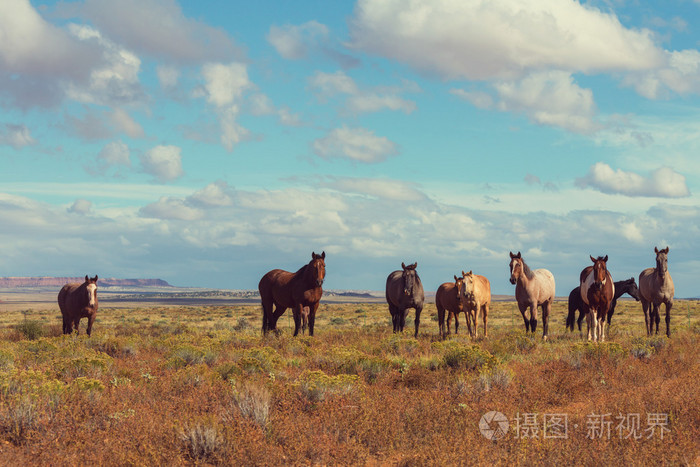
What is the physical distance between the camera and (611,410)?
8664mm

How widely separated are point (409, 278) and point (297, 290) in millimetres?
3989

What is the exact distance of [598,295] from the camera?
17.8 m

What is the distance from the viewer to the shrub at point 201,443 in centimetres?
687

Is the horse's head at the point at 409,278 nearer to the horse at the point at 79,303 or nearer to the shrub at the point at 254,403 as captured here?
the horse at the point at 79,303

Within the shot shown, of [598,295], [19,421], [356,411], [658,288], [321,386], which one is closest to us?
[19,421]

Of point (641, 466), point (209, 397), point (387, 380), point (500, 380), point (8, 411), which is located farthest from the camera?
point (387, 380)

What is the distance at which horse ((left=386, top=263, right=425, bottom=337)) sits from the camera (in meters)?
20.5

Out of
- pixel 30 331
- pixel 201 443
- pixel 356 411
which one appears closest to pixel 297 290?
pixel 356 411

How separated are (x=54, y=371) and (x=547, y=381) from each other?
31.8ft

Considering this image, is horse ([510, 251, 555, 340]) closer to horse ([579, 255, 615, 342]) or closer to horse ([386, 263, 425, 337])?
horse ([579, 255, 615, 342])

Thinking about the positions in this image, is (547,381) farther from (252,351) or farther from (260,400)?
(252,351)

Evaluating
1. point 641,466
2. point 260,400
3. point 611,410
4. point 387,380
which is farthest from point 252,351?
point 641,466

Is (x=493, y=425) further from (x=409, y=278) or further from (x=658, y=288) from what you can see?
(x=658, y=288)

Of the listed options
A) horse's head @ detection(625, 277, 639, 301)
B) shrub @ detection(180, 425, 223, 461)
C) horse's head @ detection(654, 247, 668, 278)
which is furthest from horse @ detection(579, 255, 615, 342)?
shrub @ detection(180, 425, 223, 461)
